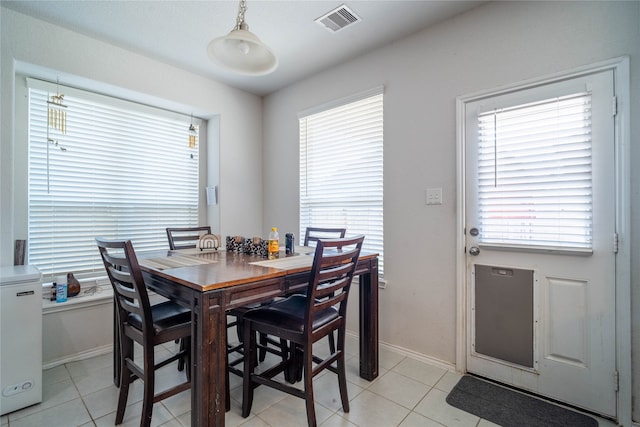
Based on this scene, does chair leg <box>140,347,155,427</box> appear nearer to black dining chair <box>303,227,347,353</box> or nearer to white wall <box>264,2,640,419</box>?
black dining chair <box>303,227,347,353</box>

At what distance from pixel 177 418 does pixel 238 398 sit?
14.1 inches

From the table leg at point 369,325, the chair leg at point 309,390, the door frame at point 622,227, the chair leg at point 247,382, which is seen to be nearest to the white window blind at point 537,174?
the door frame at point 622,227

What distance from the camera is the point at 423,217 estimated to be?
241cm

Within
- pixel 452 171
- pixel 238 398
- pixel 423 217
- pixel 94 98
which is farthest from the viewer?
pixel 94 98

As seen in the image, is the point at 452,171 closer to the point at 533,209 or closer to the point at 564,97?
the point at 533,209

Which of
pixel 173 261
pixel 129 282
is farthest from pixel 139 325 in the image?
pixel 173 261

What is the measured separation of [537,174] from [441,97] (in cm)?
89

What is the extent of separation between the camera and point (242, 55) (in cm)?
172

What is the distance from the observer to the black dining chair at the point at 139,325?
143 cm

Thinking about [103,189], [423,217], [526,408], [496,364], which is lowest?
[526,408]

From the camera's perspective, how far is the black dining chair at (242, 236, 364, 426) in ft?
5.02

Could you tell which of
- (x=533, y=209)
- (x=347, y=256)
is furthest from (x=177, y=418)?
(x=533, y=209)

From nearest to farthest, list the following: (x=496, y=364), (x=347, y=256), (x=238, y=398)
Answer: (x=347, y=256), (x=238, y=398), (x=496, y=364)

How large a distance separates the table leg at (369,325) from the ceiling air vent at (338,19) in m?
1.87
